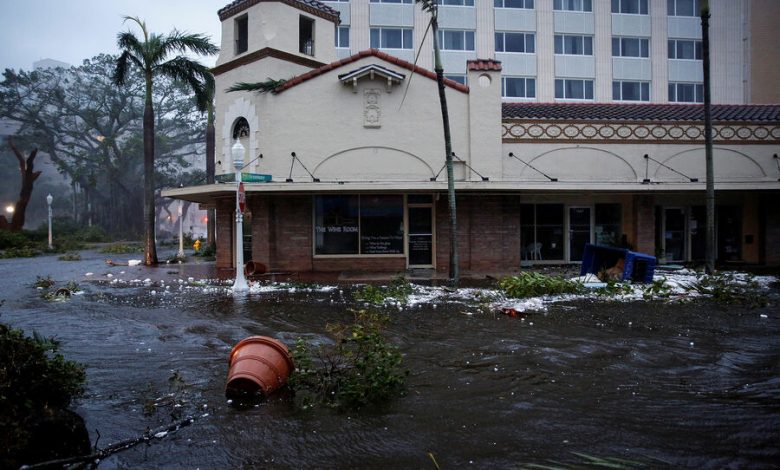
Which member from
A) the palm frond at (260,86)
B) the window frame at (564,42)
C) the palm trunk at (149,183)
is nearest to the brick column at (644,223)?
the palm frond at (260,86)

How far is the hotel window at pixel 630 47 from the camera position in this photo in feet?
124

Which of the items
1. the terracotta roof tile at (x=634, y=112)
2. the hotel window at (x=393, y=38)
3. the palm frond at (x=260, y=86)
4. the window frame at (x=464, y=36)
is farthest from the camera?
the window frame at (x=464, y=36)

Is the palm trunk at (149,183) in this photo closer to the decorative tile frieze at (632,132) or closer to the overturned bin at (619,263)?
the decorative tile frieze at (632,132)

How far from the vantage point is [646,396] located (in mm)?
5512

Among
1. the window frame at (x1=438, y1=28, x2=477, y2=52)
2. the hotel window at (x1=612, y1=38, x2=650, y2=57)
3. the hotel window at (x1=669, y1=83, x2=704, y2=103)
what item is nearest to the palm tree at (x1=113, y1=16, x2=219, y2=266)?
the window frame at (x1=438, y1=28, x2=477, y2=52)

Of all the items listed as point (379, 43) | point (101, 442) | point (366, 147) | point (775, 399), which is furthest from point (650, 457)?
point (379, 43)

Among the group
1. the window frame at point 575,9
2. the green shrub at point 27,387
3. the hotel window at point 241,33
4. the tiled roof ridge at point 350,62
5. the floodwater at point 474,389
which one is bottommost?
the floodwater at point 474,389

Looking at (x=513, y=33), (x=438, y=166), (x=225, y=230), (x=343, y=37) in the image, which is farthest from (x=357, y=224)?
(x=513, y=33)

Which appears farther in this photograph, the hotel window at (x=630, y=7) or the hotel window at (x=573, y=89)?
the hotel window at (x=630, y=7)

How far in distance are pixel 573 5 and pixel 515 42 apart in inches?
189

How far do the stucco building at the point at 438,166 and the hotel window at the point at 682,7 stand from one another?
72.1 ft

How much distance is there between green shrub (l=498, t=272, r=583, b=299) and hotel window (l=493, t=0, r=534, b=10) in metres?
A: 29.5

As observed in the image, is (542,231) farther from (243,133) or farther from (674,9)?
(674,9)

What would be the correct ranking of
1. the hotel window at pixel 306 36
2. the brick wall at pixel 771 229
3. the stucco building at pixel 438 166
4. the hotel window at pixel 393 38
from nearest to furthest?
the stucco building at pixel 438 166 < the brick wall at pixel 771 229 < the hotel window at pixel 306 36 < the hotel window at pixel 393 38
